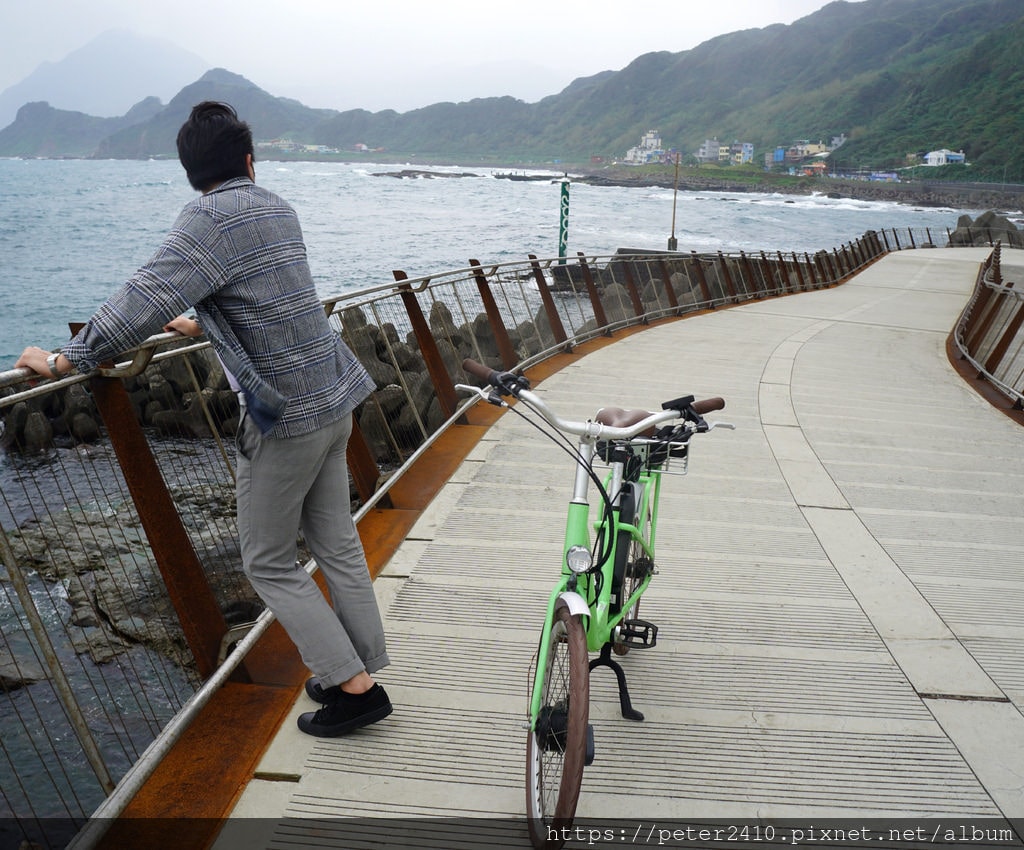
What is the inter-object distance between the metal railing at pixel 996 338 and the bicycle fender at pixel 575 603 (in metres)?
7.65

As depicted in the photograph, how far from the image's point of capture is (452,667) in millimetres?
3428

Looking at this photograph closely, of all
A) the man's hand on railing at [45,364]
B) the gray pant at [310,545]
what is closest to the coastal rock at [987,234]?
the gray pant at [310,545]

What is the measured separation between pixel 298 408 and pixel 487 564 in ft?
A: 6.63

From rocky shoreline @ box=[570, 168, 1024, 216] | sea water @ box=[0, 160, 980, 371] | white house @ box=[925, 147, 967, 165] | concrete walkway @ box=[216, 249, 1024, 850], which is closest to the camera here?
concrete walkway @ box=[216, 249, 1024, 850]

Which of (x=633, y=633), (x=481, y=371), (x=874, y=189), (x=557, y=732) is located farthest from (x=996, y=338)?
(x=874, y=189)

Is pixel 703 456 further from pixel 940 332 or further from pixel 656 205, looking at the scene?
pixel 656 205

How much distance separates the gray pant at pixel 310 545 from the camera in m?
2.63

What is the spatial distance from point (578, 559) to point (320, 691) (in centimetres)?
118

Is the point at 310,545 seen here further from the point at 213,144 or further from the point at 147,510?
the point at 213,144

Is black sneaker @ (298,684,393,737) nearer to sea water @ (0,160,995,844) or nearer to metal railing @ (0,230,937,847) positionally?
metal railing @ (0,230,937,847)

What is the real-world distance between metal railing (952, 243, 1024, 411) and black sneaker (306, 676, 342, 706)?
26.0 feet

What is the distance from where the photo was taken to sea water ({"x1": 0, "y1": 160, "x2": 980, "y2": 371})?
152 ft

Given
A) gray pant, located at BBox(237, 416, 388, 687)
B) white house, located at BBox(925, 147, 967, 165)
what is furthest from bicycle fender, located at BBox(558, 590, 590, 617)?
white house, located at BBox(925, 147, 967, 165)

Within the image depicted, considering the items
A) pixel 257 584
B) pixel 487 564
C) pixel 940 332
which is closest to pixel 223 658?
pixel 257 584
